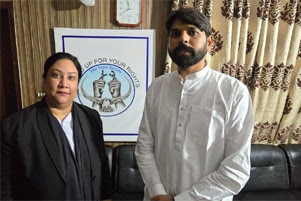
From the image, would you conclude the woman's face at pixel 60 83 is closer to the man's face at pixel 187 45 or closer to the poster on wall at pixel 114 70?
the man's face at pixel 187 45

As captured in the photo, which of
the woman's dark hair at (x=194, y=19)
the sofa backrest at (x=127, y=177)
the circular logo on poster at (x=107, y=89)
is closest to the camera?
the woman's dark hair at (x=194, y=19)

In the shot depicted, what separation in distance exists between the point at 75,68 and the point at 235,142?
0.83 m

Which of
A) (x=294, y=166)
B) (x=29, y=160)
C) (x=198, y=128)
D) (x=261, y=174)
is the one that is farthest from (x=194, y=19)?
(x=294, y=166)

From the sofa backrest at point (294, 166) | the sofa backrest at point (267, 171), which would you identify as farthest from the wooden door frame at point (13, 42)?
the sofa backrest at point (294, 166)

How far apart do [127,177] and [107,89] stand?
0.79 metres

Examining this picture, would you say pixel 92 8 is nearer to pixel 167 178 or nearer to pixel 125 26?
pixel 125 26

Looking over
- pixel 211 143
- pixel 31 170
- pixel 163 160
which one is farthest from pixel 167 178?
pixel 31 170

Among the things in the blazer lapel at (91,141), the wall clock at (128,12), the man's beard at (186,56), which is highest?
the wall clock at (128,12)

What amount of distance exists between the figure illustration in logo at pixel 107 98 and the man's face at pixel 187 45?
988 millimetres

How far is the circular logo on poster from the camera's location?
1.96 metres

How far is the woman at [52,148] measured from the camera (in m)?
0.93

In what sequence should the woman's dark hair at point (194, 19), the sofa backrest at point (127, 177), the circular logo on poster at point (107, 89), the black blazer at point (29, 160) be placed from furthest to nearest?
1. the circular logo on poster at point (107, 89)
2. the sofa backrest at point (127, 177)
3. the woman's dark hair at point (194, 19)
4. the black blazer at point (29, 160)

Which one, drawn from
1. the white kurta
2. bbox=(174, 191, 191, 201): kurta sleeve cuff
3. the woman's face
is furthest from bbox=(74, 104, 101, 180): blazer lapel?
bbox=(174, 191, 191, 201): kurta sleeve cuff

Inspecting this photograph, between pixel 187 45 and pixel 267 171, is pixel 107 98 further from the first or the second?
pixel 267 171
